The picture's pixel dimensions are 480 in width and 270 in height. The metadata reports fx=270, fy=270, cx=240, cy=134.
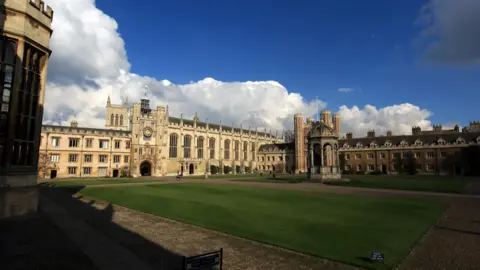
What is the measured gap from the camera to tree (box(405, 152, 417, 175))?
65956mm

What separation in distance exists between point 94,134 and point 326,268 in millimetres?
60907

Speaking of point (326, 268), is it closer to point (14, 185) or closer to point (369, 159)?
point (14, 185)

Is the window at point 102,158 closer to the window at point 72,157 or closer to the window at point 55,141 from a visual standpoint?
the window at point 72,157

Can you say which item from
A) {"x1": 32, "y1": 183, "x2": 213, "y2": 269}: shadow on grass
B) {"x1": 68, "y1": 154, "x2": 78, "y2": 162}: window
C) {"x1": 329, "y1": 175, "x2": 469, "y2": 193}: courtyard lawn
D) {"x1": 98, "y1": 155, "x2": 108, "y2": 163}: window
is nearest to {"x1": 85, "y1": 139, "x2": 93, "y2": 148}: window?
{"x1": 68, "y1": 154, "x2": 78, "y2": 162}: window

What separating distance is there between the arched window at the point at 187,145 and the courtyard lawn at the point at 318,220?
5056cm

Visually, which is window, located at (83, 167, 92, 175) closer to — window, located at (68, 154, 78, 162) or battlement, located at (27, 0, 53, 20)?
window, located at (68, 154, 78, 162)

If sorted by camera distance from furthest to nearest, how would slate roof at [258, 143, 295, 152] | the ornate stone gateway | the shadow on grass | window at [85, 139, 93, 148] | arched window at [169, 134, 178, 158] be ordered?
slate roof at [258, 143, 295, 152]
arched window at [169, 134, 178, 158]
window at [85, 139, 93, 148]
the ornate stone gateway
the shadow on grass

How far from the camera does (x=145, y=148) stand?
64.2 meters

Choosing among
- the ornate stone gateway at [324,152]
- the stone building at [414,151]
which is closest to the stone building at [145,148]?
the stone building at [414,151]

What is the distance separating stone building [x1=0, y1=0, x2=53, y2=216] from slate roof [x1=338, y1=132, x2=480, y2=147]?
78914 mm

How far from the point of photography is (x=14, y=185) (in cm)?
1416

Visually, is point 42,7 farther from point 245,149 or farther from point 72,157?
point 245,149

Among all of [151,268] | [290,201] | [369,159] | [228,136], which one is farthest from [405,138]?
[151,268]

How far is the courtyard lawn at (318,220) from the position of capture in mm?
9859
